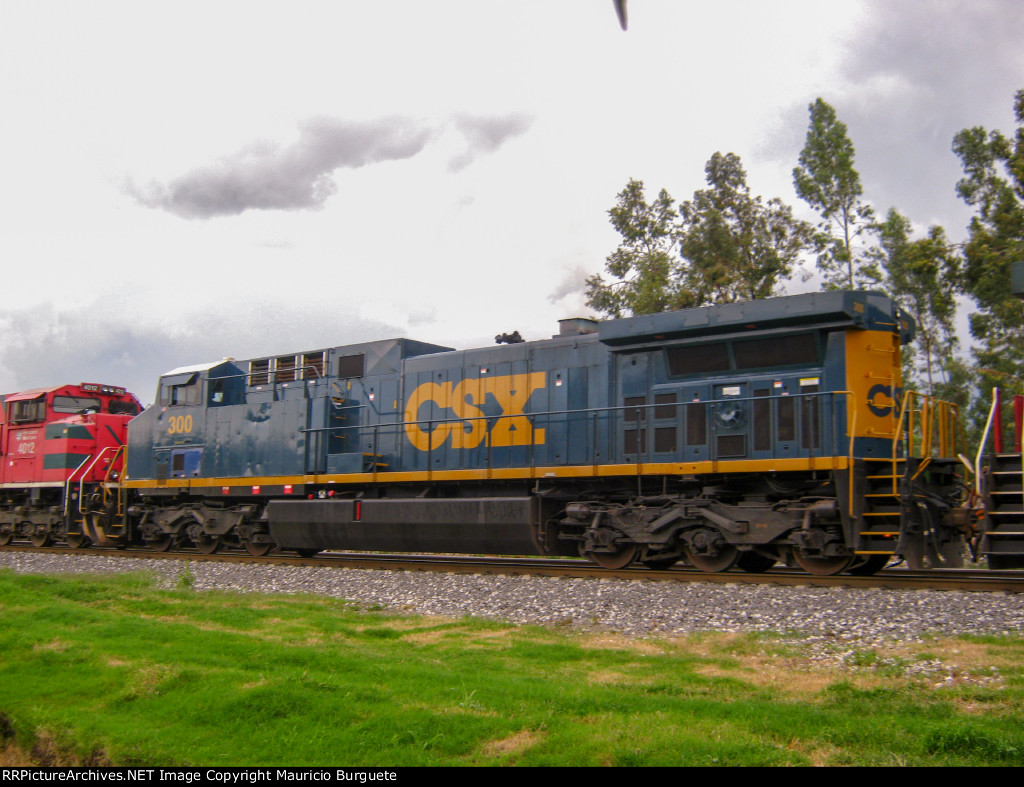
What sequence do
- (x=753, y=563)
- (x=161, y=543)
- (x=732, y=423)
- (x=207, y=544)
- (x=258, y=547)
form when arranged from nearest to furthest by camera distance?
(x=732, y=423) < (x=753, y=563) < (x=258, y=547) < (x=207, y=544) < (x=161, y=543)

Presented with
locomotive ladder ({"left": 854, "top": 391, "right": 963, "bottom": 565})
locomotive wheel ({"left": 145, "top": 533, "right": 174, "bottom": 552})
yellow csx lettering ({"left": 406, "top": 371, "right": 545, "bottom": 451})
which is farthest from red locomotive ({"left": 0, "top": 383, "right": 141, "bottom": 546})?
locomotive ladder ({"left": 854, "top": 391, "right": 963, "bottom": 565})

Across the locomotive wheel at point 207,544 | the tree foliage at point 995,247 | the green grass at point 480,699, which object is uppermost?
the tree foliage at point 995,247

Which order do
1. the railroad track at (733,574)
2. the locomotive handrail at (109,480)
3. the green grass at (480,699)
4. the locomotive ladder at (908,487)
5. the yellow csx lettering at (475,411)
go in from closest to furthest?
the green grass at (480,699), the railroad track at (733,574), the locomotive ladder at (908,487), the yellow csx lettering at (475,411), the locomotive handrail at (109,480)

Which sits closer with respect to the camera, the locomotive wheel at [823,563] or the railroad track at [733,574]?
the railroad track at [733,574]

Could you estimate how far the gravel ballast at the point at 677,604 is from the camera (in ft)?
24.6

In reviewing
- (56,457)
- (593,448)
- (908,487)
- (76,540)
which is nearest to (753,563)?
(908,487)

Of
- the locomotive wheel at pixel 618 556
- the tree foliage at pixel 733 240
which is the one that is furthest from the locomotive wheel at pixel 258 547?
the tree foliage at pixel 733 240

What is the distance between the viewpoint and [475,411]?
47.5 ft

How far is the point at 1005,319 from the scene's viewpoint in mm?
31234

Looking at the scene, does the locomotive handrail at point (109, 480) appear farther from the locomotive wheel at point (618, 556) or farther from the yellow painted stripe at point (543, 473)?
the locomotive wheel at point (618, 556)

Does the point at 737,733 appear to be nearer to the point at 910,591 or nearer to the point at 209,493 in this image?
the point at 910,591

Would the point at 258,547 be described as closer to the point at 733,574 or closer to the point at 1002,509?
the point at 733,574

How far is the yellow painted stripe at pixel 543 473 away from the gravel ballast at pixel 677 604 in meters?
1.76

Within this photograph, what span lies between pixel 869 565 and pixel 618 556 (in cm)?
343
